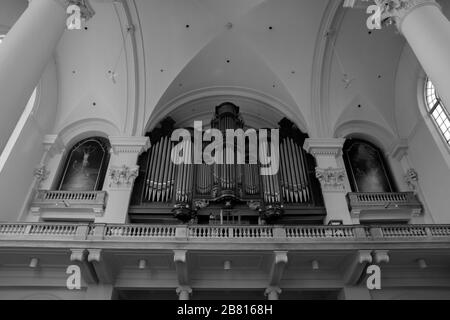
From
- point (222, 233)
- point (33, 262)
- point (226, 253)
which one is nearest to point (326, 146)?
point (222, 233)

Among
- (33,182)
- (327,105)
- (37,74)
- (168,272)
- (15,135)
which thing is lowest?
(168,272)

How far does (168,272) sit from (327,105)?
31.2 ft

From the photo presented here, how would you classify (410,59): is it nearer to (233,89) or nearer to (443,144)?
(443,144)

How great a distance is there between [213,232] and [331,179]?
5313 mm

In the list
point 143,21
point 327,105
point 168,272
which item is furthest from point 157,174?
point 327,105

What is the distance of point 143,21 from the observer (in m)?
14.5

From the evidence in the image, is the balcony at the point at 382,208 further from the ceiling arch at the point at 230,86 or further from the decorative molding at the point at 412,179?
the ceiling arch at the point at 230,86

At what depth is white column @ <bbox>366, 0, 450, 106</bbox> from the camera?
23.6 ft

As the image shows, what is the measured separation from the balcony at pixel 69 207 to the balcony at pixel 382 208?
9092 mm

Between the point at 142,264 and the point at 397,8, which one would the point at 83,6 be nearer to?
the point at 142,264

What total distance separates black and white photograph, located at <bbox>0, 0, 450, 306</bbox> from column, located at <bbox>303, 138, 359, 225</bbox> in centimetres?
8

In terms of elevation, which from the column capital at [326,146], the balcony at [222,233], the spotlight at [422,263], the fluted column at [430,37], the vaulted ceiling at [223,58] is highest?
the vaulted ceiling at [223,58]

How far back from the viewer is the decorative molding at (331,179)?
Result: 13234mm

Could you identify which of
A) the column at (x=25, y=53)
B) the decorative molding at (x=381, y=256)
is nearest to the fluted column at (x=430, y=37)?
the decorative molding at (x=381, y=256)
